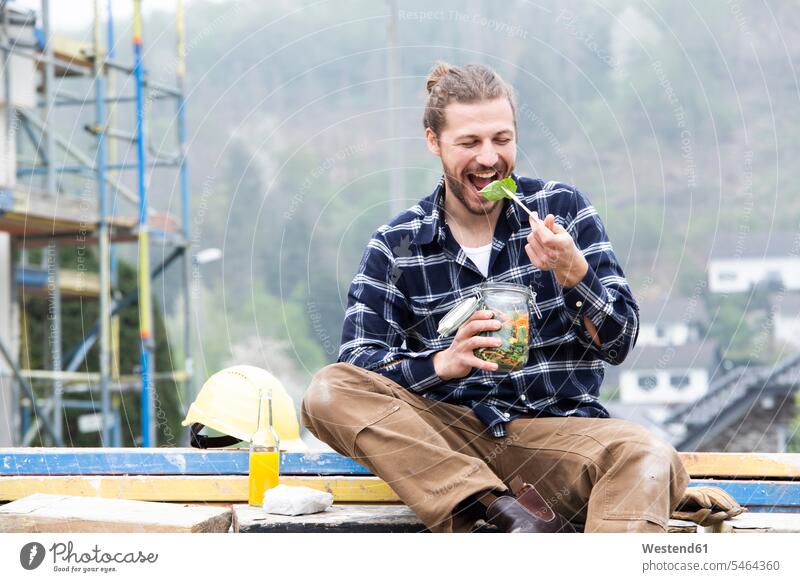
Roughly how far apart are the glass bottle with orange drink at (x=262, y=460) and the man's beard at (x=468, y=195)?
1041mm

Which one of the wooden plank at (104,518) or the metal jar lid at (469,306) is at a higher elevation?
the metal jar lid at (469,306)

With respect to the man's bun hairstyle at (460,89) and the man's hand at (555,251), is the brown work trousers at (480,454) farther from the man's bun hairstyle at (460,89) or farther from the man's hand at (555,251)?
the man's bun hairstyle at (460,89)

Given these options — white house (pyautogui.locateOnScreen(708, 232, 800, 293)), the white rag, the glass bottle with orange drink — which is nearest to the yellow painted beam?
the white rag

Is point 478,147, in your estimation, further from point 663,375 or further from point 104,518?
point 663,375

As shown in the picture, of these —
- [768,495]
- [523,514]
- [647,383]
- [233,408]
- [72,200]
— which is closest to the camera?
[523,514]

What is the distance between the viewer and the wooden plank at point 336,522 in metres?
3.33

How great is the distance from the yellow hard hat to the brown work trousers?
35.7 inches

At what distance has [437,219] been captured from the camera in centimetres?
382

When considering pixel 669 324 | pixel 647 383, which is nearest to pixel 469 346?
pixel 647 383

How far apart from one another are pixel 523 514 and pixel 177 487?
4.87 feet
